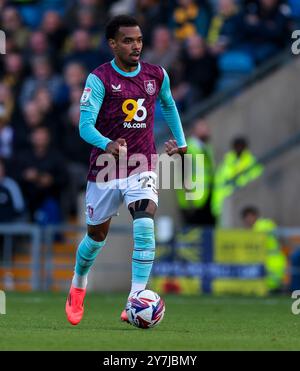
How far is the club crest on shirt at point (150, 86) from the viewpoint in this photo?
442 inches

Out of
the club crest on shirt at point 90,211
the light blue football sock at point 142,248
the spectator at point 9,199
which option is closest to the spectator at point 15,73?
the spectator at point 9,199

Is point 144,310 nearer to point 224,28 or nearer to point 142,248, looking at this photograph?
point 142,248

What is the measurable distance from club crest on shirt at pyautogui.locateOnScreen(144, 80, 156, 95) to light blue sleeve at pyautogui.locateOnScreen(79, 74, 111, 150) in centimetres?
41

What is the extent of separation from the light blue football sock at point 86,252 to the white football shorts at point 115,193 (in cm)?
19

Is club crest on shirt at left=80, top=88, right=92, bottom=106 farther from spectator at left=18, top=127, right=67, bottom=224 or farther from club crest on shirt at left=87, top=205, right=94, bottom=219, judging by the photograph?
spectator at left=18, top=127, right=67, bottom=224

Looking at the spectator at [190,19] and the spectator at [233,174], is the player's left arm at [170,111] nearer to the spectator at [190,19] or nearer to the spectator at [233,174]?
the spectator at [233,174]

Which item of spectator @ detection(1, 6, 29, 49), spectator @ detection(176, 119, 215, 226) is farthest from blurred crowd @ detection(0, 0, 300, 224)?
spectator @ detection(176, 119, 215, 226)

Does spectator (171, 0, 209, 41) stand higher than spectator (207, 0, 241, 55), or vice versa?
spectator (171, 0, 209, 41)

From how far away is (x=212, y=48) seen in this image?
68.2 feet

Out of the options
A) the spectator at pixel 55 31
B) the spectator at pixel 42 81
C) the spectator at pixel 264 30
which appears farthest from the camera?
the spectator at pixel 55 31

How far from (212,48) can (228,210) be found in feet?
9.19

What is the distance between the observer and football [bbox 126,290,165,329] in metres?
10.5
